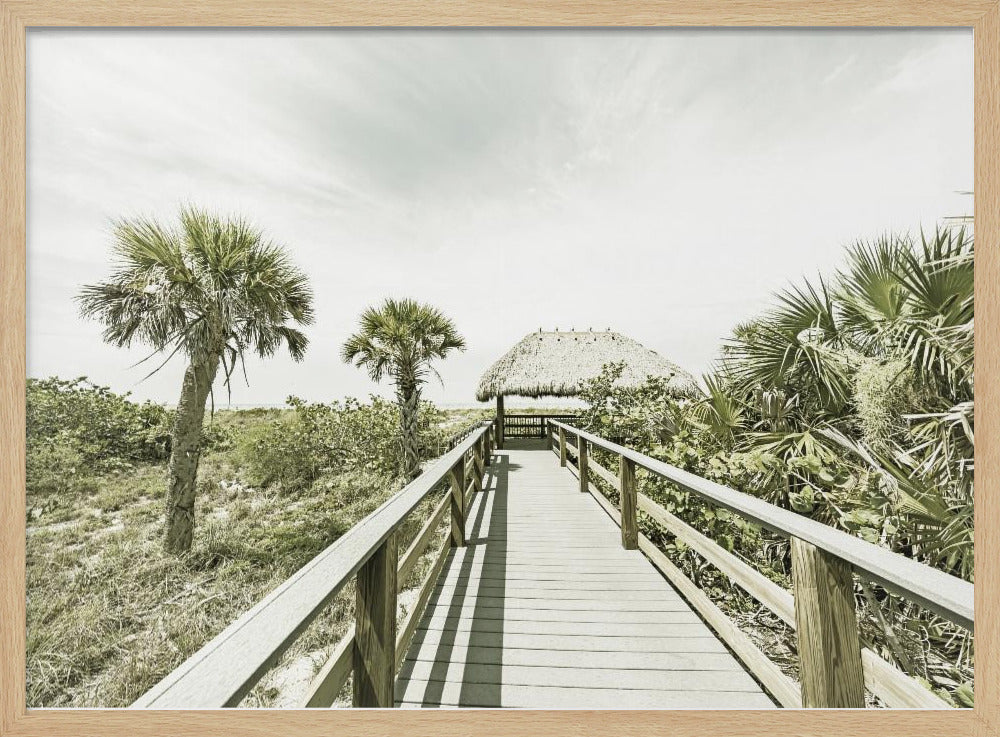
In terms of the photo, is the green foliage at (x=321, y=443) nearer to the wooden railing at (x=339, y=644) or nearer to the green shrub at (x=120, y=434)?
the green shrub at (x=120, y=434)

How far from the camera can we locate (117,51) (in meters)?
1.56

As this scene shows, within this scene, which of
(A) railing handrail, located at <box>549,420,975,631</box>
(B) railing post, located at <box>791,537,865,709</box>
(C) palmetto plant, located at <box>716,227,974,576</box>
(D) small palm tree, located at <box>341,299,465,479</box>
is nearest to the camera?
(A) railing handrail, located at <box>549,420,975,631</box>

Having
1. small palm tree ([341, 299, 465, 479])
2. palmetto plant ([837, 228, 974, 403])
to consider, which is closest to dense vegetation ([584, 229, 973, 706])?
palmetto plant ([837, 228, 974, 403])

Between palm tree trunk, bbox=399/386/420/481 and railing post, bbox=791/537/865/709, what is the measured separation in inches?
275

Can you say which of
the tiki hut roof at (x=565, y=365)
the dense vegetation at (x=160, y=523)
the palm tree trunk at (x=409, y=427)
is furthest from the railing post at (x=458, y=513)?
the tiki hut roof at (x=565, y=365)

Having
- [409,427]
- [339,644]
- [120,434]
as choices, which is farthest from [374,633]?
[120,434]

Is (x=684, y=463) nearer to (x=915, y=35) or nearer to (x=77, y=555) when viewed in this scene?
(x=915, y=35)

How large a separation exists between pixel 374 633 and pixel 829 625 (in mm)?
1149

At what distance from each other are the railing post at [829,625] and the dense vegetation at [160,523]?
2.18 meters

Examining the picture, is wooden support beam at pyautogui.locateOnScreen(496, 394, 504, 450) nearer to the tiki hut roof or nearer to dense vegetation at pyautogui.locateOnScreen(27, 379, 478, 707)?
the tiki hut roof

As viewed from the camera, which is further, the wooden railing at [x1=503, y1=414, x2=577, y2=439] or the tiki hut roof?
the wooden railing at [x1=503, y1=414, x2=577, y2=439]

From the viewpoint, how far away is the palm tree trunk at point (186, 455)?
490cm

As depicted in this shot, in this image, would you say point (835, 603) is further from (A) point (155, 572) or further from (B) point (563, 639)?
(A) point (155, 572)

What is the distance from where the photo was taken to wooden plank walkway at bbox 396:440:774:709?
141 cm
